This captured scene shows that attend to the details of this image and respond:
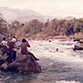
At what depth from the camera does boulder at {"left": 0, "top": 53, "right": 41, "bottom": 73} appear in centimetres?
721

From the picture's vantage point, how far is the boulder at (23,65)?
721 cm

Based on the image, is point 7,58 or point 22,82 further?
point 7,58

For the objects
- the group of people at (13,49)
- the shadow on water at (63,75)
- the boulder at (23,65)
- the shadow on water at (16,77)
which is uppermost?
the group of people at (13,49)

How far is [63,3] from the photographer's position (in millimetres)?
10766

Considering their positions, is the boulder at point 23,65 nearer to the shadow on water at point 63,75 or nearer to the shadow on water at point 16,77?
the shadow on water at point 16,77

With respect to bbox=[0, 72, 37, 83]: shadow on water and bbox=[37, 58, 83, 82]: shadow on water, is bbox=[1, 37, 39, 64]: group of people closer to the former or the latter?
bbox=[0, 72, 37, 83]: shadow on water

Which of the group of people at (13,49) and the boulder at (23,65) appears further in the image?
the group of people at (13,49)

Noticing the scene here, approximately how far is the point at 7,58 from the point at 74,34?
28.2 m

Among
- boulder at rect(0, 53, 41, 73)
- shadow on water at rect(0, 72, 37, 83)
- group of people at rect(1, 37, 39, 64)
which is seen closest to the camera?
shadow on water at rect(0, 72, 37, 83)

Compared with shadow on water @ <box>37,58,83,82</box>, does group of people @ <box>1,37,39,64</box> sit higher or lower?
higher

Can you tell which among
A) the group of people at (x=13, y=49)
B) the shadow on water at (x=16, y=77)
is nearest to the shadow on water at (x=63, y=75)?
the shadow on water at (x=16, y=77)

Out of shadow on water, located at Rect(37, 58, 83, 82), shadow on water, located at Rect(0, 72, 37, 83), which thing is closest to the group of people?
shadow on water, located at Rect(0, 72, 37, 83)

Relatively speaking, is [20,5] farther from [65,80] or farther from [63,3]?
[65,80]

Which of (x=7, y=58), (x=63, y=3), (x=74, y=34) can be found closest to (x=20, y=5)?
(x=63, y=3)
